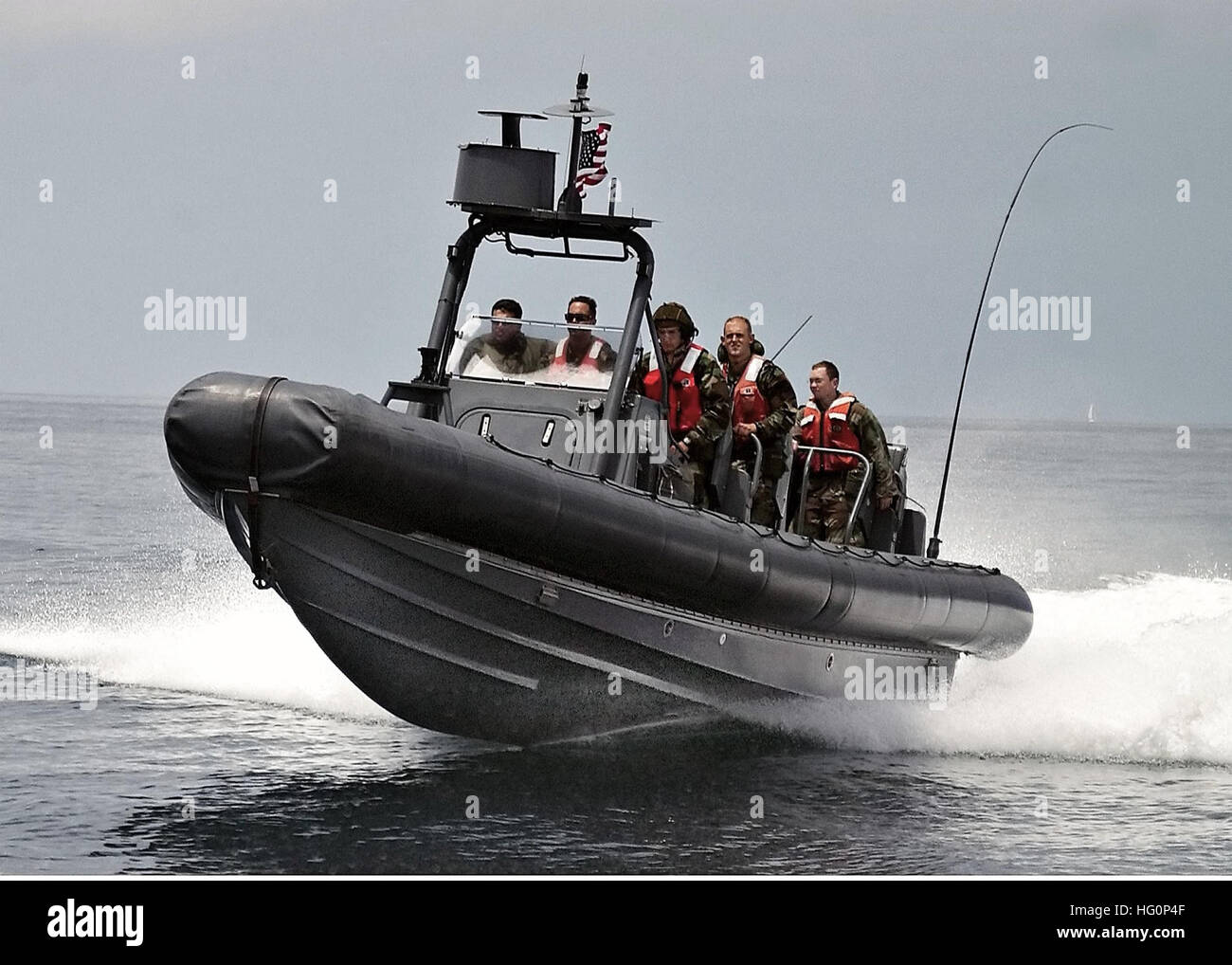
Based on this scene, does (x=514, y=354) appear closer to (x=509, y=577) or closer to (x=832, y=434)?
(x=509, y=577)

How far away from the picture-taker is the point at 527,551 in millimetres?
7281

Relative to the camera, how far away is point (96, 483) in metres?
25.5

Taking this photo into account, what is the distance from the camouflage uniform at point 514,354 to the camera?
8.48 m

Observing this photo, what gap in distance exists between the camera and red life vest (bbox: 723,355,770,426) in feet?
29.6

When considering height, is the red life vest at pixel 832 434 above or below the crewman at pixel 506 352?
below

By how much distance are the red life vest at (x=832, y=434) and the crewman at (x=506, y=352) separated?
1.58 metres

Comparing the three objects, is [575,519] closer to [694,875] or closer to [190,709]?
[694,875]

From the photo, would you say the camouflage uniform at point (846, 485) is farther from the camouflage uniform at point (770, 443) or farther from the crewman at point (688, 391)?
the crewman at point (688, 391)

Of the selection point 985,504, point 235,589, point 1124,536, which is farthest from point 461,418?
point 985,504

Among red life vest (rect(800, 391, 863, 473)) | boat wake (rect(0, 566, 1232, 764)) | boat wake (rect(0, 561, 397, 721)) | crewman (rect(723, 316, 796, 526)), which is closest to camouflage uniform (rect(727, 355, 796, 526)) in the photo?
crewman (rect(723, 316, 796, 526))

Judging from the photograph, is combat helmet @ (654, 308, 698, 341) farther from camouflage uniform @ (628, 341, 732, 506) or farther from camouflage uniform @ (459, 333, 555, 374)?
camouflage uniform @ (459, 333, 555, 374)

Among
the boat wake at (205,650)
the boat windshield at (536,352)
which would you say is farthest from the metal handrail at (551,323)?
the boat wake at (205,650)

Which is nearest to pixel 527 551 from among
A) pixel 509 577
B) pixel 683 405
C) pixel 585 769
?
pixel 509 577
